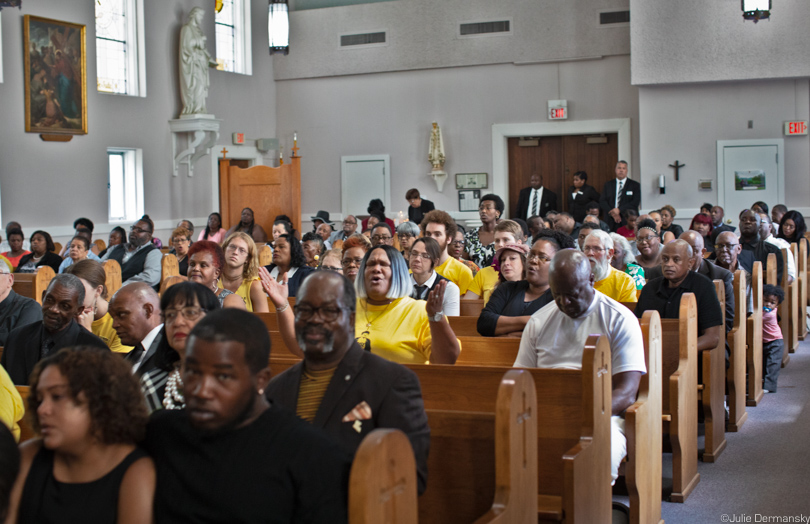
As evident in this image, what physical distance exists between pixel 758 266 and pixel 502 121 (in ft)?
28.1

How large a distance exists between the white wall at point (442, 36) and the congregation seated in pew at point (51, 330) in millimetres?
11237

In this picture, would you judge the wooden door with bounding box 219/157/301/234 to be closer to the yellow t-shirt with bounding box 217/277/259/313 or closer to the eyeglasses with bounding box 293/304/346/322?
the yellow t-shirt with bounding box 217/277/259/313

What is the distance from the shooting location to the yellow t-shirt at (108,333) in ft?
13.5

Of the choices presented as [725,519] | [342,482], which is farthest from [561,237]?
[342,482]

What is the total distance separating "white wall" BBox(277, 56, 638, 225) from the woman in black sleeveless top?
1261 centimetres

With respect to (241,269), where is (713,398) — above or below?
below

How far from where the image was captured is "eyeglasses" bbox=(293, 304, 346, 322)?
226cm

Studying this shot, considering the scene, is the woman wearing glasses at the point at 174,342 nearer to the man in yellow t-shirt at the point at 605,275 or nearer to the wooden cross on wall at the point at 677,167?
the man in yellow t-shirt at the point at 605,275

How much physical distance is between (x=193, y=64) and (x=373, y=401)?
1218cm

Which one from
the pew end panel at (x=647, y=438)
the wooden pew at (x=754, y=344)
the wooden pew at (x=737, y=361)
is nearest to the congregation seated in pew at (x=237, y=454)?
the pew end panel at (x=647, y=438)

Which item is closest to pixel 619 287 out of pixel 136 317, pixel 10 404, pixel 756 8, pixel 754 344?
pixel 754 344

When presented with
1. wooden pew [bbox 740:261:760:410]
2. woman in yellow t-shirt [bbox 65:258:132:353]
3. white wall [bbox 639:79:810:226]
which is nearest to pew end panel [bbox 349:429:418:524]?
woman in yellow t-shirt [bbox 65:258:132:353]

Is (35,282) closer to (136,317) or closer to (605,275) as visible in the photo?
(136,317)

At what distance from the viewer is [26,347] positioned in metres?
3.61
